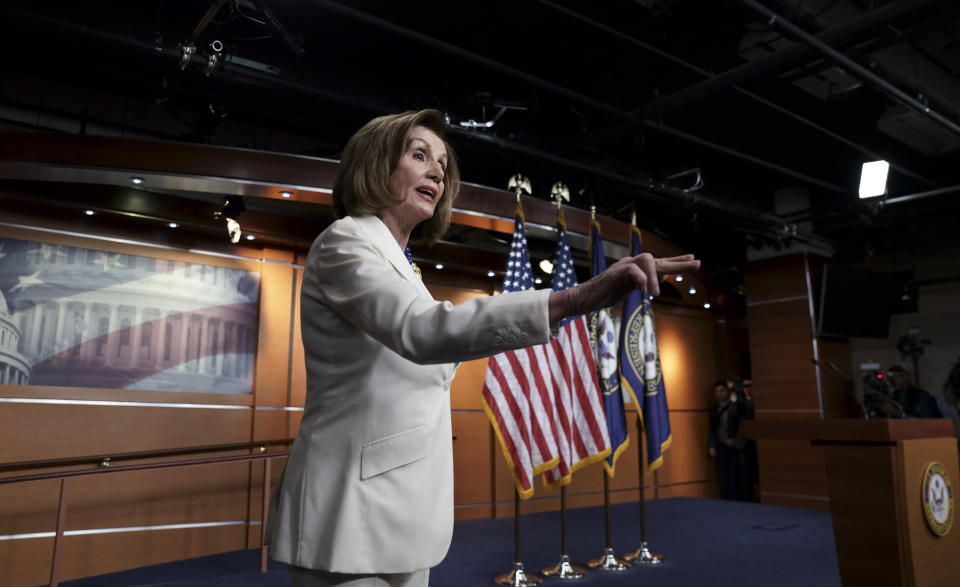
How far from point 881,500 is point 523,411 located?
7.26 ft

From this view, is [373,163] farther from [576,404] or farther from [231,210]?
[231,210]

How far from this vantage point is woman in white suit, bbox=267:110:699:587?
30.8 inches

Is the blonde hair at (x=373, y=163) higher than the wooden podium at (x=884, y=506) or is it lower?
higher

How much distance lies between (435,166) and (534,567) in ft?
14.5

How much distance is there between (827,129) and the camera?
23.0 ft

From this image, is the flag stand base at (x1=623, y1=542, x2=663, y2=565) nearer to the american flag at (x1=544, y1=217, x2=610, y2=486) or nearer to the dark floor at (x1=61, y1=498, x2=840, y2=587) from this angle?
the dark floor at (x1=61, y1=498, x2=840, y2=587)

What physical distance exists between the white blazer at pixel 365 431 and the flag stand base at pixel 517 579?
12.1 ft

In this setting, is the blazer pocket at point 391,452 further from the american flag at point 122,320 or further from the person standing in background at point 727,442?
the person standing in background at point 727,442

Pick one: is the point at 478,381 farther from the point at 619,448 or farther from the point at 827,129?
the point at 827,129

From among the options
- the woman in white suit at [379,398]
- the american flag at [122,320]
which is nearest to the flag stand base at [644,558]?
the american flag at [122,320]

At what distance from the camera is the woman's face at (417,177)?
44.3 inches

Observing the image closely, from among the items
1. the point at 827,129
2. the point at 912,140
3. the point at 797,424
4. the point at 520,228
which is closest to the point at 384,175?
the point at 797,424

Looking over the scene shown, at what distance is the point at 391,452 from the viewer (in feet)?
2.93

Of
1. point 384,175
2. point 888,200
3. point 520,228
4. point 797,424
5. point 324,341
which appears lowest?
point 797,424
